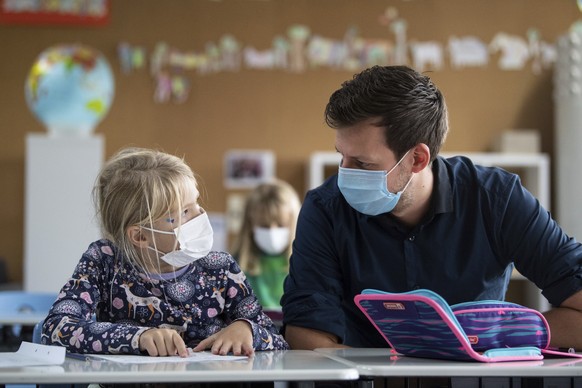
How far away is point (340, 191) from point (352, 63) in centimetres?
366

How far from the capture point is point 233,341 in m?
1.74

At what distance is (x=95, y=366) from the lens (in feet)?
4.83

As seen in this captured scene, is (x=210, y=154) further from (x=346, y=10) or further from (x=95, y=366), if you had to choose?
(x=95, y=366)

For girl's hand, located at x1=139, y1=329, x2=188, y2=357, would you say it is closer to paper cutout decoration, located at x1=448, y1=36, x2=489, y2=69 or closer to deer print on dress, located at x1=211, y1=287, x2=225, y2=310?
deer print on dress, located at x1=211, y1=287, x2=225, y2=310

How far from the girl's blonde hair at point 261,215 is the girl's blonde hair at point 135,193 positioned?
6.70 feet

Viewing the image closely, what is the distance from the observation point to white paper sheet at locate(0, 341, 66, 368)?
151 cm

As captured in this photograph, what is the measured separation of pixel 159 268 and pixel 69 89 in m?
3.27

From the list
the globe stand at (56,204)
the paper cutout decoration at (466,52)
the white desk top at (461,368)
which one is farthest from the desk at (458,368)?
the paper cutout decoration at (466,52)

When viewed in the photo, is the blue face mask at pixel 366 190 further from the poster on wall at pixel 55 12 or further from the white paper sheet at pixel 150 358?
the poster on wall at pixel 55 12

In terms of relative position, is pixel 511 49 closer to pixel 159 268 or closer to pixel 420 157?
pixel 420 157

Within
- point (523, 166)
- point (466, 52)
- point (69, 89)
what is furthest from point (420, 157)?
point (466, 52)

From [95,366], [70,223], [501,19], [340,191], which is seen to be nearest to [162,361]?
[95,366]

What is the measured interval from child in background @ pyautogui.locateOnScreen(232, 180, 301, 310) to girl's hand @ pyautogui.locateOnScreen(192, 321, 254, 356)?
2.16 m

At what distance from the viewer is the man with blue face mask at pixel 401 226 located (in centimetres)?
200
